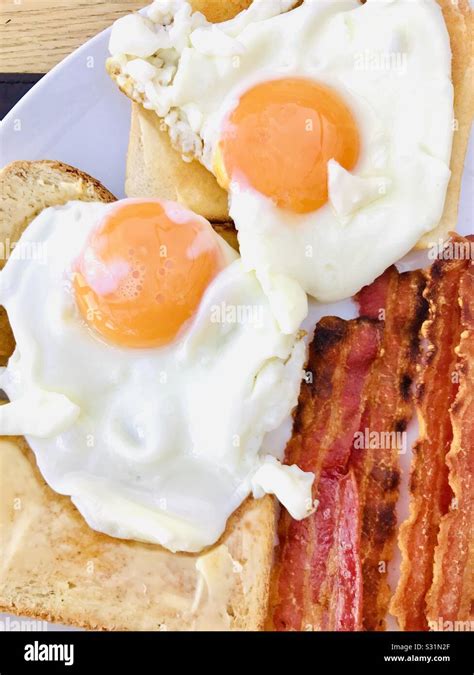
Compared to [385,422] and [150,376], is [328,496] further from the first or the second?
[150,376]

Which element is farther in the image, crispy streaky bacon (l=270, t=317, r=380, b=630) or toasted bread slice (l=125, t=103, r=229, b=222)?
toasted bread slice (l=125, t=103, r=229, b=222)

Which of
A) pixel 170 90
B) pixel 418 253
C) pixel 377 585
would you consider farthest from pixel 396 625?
pixel 170 90

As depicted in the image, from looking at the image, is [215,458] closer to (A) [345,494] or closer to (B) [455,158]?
(A) [345,494]

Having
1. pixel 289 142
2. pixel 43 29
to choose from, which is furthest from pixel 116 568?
pixel 43 29

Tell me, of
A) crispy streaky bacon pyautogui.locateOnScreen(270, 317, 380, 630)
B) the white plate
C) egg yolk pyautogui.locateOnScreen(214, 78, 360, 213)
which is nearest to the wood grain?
the white plate

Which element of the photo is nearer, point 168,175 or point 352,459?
point 352,459

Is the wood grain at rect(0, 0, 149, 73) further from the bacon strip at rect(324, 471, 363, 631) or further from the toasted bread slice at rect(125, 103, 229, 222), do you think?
the bacon strip at rect(324, 471, 363, 631)
